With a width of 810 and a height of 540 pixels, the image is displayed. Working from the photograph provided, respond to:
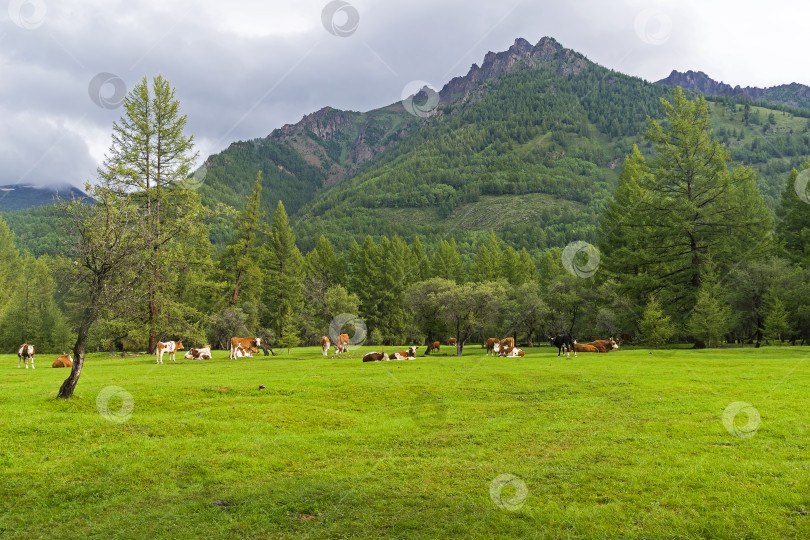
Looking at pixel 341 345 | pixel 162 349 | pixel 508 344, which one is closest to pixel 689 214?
pixel 508 344

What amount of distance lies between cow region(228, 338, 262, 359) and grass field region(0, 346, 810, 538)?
55.2 ft

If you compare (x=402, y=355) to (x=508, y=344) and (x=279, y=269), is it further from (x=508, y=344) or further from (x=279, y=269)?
(x=279, y=269)

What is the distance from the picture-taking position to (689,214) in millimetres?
44188

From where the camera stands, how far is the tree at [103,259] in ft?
47.5

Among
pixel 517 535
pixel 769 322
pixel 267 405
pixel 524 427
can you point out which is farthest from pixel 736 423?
pixel 769 322

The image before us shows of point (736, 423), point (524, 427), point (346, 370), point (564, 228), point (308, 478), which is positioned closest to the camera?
point (308, 478)

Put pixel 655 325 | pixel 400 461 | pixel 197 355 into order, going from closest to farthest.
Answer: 1. pixel 400 461
2. pixel 197 355
3. pixel 655 325

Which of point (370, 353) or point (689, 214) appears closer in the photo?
point (370, 353)

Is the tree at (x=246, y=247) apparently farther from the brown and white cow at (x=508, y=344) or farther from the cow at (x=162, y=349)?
the brown and white cow at (x=508, y=344)

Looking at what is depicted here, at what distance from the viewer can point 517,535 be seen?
24.7ft

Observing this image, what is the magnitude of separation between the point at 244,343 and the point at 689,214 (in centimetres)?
4513

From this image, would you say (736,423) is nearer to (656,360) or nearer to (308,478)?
(308,478)

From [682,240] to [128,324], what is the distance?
180 ft

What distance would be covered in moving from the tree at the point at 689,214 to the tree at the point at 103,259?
45.3 metres
